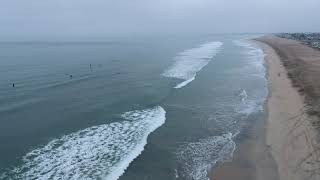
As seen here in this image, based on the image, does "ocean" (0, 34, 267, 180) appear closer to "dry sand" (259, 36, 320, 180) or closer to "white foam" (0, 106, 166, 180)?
"white foam" (0, 106, 166, 180)

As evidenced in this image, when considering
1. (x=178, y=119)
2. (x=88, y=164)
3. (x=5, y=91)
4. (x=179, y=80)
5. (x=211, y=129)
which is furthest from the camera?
(x=179, y=80)

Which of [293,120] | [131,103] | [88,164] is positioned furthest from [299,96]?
[88,164]

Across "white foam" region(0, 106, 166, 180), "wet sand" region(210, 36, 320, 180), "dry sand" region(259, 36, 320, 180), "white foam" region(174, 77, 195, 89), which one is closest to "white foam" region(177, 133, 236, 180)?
"wet sand" region(210, 36, 320, 180)

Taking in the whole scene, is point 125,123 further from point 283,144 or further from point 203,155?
point 283,144

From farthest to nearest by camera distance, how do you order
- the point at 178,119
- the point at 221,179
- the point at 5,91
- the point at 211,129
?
the point at 5,91 < the point at 178,119 < the point at 211,129 < the point at 221,179

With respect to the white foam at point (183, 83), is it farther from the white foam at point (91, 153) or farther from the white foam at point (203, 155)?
the white foam at point (203, 155)

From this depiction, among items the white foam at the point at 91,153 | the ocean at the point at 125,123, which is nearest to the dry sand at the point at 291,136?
the ocean at the point at 125,123

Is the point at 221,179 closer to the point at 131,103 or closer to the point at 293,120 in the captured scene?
the point at 293,120
